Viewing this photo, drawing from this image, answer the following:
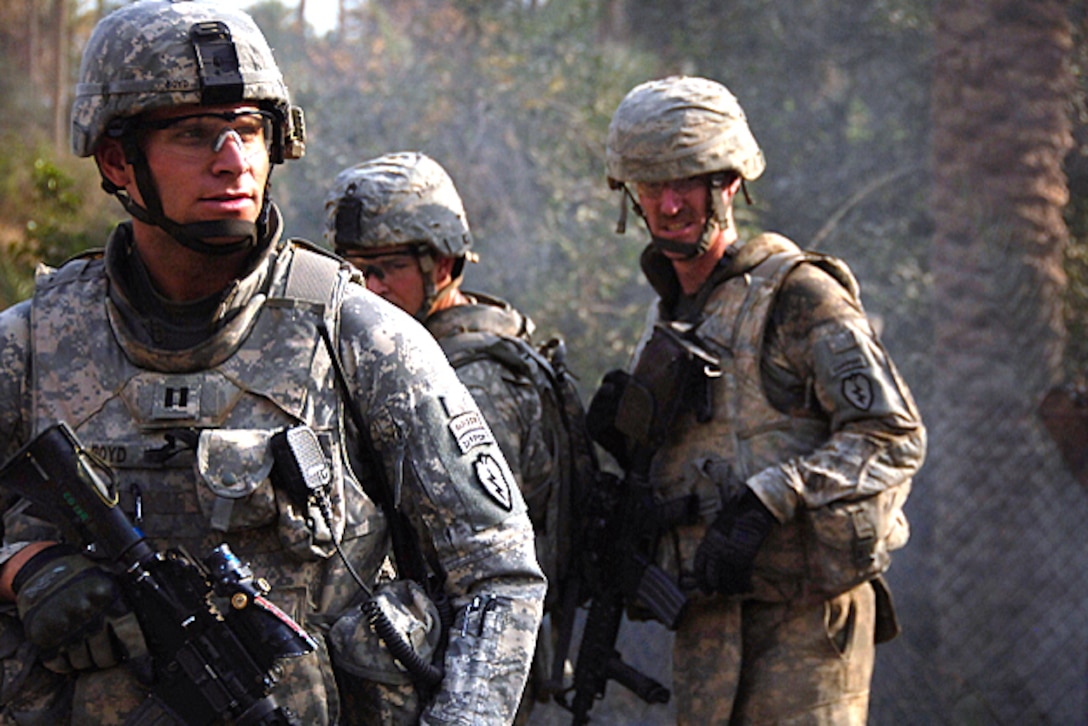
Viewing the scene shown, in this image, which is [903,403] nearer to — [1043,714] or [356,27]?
[1043,714]

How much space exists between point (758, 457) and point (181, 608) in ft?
6.41

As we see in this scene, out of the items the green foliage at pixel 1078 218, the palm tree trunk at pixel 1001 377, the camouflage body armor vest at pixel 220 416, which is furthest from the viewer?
the green foliage at pixel 1078 218

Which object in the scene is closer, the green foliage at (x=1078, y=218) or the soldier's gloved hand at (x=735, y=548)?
the soldier's gloved hand at (x=735, y=548)

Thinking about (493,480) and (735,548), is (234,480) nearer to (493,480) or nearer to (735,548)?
(493,480)

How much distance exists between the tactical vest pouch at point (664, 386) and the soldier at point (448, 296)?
220 mm

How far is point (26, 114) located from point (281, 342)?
13.0 meters

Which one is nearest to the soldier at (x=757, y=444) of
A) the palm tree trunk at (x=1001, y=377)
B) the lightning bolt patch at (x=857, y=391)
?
the lightning bolt patch at (x=857, y=391)

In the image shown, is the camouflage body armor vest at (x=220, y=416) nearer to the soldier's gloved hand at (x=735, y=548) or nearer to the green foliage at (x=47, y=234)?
the soldier's gloved hand at (x=735, y=548)

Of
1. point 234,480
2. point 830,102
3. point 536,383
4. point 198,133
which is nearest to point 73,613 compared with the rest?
point 234,480

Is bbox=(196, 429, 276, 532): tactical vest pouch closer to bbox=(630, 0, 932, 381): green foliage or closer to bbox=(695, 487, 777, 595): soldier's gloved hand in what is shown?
bbox=(695, 487, 777, 595): soldier's gloved hand

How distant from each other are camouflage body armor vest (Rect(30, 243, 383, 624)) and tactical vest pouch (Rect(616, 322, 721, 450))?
1566mm

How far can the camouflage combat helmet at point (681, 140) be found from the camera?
3.75 m

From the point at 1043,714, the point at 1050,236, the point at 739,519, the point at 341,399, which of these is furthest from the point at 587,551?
the point at 1050,236

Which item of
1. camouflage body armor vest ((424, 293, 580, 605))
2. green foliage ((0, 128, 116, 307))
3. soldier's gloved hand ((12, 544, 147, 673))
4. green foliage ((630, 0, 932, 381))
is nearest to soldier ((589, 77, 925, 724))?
camouflage body armor vest ((424, 293, 580, 605))
